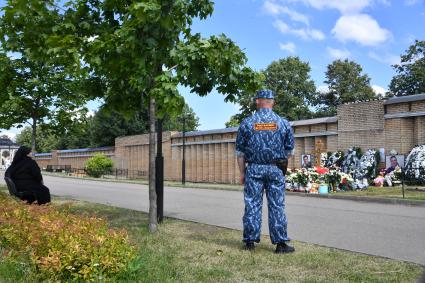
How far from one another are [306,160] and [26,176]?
16925 millimetres

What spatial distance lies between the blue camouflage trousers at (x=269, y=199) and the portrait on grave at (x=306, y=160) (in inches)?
734

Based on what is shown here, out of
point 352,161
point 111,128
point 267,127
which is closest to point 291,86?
point 111,128

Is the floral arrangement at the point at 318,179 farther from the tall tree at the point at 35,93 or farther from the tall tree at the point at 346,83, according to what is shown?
the tall tree at the point at 346,83

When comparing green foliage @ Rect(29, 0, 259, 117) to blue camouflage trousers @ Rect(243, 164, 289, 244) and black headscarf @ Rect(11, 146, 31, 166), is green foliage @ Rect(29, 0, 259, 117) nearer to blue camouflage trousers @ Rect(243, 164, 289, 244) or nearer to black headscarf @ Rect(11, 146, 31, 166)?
blue camouflage trousers @ Rect(243, 164, 289, 244)

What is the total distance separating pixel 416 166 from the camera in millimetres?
19219

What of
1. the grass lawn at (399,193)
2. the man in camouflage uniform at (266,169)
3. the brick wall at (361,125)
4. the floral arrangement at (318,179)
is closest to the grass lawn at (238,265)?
the man in camouflage uniform at (266,169)

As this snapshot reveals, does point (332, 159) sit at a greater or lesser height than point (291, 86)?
lesser

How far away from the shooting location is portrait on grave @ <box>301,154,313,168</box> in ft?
81.8

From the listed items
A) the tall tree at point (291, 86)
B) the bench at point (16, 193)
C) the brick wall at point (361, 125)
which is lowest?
the bench at point (16, 193)

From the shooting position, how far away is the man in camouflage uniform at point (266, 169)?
6508 mm

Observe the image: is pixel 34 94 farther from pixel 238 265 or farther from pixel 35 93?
pixel 238 265

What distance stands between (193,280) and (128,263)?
671 millimetres

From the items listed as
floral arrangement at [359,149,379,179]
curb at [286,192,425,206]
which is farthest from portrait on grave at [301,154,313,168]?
curb at [286,192,425,206]

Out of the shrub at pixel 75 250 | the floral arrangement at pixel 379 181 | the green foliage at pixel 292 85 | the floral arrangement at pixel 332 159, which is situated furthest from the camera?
the green foliage at pixel 292 85
